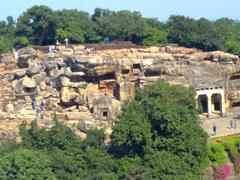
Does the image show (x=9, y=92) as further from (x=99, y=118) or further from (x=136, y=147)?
(x=136, y=147)

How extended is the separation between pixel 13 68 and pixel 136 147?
13921 mm

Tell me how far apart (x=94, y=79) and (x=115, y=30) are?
37.1ft

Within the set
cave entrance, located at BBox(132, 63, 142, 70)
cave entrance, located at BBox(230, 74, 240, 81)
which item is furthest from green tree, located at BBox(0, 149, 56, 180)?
cave entrance, located at BBox(230, 74, 240, 81)

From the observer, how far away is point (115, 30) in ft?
158

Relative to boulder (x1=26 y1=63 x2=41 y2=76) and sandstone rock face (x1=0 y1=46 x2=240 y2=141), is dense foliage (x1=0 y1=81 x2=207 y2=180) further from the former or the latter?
boulder (x1=26 y1=63 x2=41 y2=76)

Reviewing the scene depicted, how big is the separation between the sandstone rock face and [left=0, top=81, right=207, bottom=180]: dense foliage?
4.10m

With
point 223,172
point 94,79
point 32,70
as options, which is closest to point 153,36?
point 94,79

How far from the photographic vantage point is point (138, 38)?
47469 mm

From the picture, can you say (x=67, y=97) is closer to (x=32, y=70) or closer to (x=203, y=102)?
(x=32, y=70)

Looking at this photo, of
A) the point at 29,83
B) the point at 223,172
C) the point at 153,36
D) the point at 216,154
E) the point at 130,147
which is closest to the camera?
the point at 130,147

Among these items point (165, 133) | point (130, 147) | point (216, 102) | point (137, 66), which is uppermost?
point (137, 66)

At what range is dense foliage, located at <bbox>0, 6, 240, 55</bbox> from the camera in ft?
152

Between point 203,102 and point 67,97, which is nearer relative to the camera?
point 67,97

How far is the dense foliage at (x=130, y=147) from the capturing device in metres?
27.1
